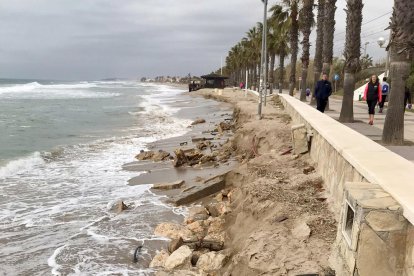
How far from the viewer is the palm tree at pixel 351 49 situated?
40.4 feet

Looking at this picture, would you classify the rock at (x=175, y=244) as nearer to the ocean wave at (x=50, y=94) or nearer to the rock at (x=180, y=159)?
the rock at (x=180, y=159)

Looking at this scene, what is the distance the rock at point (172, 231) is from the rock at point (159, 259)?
2.14 ft

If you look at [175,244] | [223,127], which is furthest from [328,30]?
[175,244]

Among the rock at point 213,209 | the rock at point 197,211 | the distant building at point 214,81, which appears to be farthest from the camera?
the distant building at point 214,81

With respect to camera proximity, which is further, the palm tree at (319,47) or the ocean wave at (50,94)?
the ocean wave at (50,94)

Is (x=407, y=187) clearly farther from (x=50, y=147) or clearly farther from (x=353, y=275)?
(x=50, y=147)

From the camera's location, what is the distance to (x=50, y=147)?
18969 millimetres

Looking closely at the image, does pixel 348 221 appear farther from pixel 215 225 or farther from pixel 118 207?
pixel 118 207

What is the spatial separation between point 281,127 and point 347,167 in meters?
8.26

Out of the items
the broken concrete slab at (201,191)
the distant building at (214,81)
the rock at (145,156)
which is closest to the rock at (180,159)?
the rock at (145,156)

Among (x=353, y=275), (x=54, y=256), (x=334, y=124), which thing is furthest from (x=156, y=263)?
(x=334, y=124)

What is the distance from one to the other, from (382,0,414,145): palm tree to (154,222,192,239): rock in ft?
14.7

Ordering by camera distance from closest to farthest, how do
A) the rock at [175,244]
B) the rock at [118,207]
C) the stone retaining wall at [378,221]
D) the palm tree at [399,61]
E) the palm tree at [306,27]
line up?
the stone retaining wall at [378,221]
the rock at [175,244]
the palm tree at [399,61]
the rock at [118,207]
the palm tree at [306,27]

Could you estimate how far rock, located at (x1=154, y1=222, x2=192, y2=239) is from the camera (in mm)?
7348
